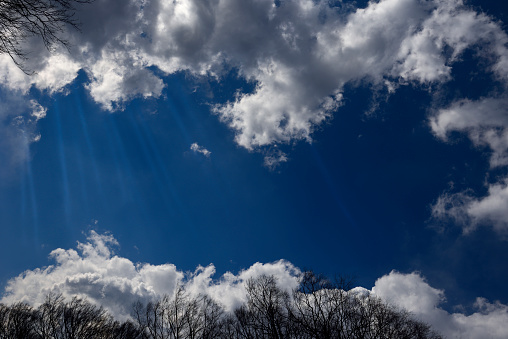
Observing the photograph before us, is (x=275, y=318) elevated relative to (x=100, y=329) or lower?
lower

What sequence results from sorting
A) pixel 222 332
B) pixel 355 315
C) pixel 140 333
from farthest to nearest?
pixel 140 333 < pixel 222 332 < pixel 355 315

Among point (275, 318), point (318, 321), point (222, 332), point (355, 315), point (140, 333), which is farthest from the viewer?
point (140, 333)

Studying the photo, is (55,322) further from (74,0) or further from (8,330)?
(74,0)

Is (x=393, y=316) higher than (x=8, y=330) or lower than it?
lower

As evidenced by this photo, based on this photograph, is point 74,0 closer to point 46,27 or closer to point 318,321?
point 46,27

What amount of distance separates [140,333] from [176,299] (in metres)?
7.50

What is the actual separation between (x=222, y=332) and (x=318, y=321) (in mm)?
13813

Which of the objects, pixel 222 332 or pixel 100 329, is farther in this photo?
pixel 100 329

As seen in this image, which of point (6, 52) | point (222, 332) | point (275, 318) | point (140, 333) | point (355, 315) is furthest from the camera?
point (140, 333)

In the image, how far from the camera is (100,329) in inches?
1086

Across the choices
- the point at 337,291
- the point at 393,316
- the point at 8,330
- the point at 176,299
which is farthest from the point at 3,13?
the point at 8,330

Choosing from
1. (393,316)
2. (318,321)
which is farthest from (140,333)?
(393,316)

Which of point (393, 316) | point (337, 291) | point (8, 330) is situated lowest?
point (393, 316)

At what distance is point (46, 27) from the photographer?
587 centimetres
